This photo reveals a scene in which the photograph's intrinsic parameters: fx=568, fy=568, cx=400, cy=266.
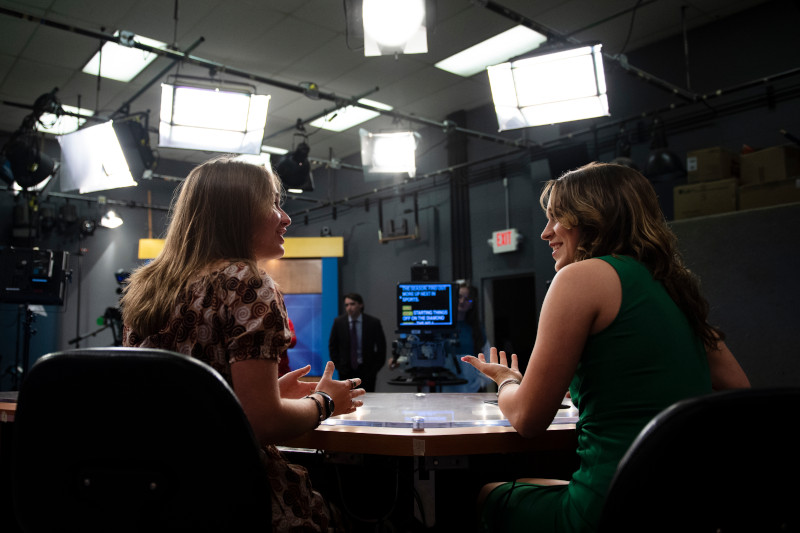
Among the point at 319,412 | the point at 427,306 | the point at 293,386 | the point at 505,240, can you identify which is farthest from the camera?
the point at 505,240

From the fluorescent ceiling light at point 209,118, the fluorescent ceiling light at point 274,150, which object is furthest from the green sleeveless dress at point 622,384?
the fluorescent ceiling light at point 274,150

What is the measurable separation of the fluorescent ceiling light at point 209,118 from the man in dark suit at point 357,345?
9.20 ft

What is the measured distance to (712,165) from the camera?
15.2 ft

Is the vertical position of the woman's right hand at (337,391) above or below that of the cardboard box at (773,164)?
below

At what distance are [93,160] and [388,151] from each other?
276 centimetres

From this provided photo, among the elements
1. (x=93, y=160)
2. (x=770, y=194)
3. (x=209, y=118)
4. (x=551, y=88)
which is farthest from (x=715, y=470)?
(x=93, y=160)

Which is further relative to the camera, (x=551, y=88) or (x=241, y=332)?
(x=551, y=88)

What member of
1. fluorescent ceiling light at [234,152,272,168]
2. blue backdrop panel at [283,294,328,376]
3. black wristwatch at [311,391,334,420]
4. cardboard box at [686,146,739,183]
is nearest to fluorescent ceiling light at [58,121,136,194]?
fluorescent ceiling light at [234,152,272,168]

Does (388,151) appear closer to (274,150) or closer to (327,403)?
(274,150)

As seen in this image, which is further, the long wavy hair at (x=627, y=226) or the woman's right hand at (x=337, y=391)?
the woman's right hand at (x=337, y=391)

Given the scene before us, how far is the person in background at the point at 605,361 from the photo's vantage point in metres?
1.12

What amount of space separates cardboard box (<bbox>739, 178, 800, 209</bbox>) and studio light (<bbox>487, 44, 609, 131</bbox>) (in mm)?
1562

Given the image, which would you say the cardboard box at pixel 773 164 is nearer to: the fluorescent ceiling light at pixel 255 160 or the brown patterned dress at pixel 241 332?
the fluorescent ceiling light at pixel 255 160

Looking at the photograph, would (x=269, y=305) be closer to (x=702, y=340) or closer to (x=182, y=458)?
(x=182, y=458)
